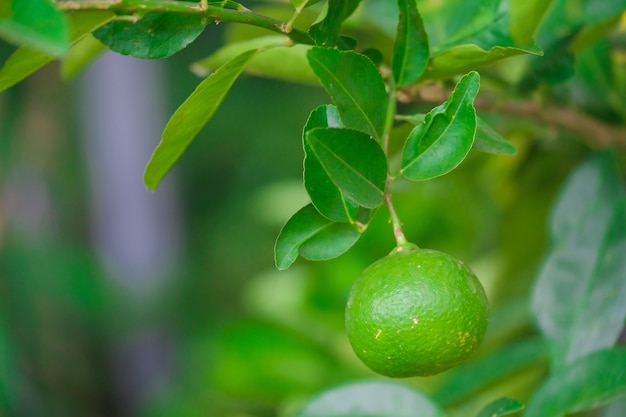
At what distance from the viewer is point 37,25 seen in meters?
0.27

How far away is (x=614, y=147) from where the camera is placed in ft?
2.04

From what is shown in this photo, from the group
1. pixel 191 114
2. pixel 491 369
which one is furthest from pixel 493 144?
pixel 491 369

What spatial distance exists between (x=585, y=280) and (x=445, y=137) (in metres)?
0.24

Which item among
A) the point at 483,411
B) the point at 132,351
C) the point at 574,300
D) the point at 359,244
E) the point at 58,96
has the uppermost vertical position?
the point at 58,96

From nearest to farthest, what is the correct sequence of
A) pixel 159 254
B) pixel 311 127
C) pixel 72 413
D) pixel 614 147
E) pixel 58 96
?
1. pixel 311 127
2. pixel 614 147
3. pixel 72 413
4. pixel 159 254
5. pixel 58 96

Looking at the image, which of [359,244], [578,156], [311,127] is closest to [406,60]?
[311,127]

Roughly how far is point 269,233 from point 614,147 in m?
1.83

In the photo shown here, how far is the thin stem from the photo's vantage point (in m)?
0.33

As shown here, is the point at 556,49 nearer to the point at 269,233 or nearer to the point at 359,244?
the point at 359,244

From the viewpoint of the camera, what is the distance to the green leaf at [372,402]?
47cm

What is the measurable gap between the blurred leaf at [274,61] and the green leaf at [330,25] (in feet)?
0.40

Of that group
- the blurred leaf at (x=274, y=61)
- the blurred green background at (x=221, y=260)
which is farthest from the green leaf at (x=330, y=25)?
the blurred green background at (x=221, y=260)

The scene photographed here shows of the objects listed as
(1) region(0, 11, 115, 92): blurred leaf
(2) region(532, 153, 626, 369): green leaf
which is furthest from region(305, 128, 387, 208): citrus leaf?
(2) region(532, 153, 626, 369): green leaf

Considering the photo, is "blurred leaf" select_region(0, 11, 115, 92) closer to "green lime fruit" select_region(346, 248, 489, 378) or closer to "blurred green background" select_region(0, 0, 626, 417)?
"green lime fruit" select_region(346, 248, 489, 378)
